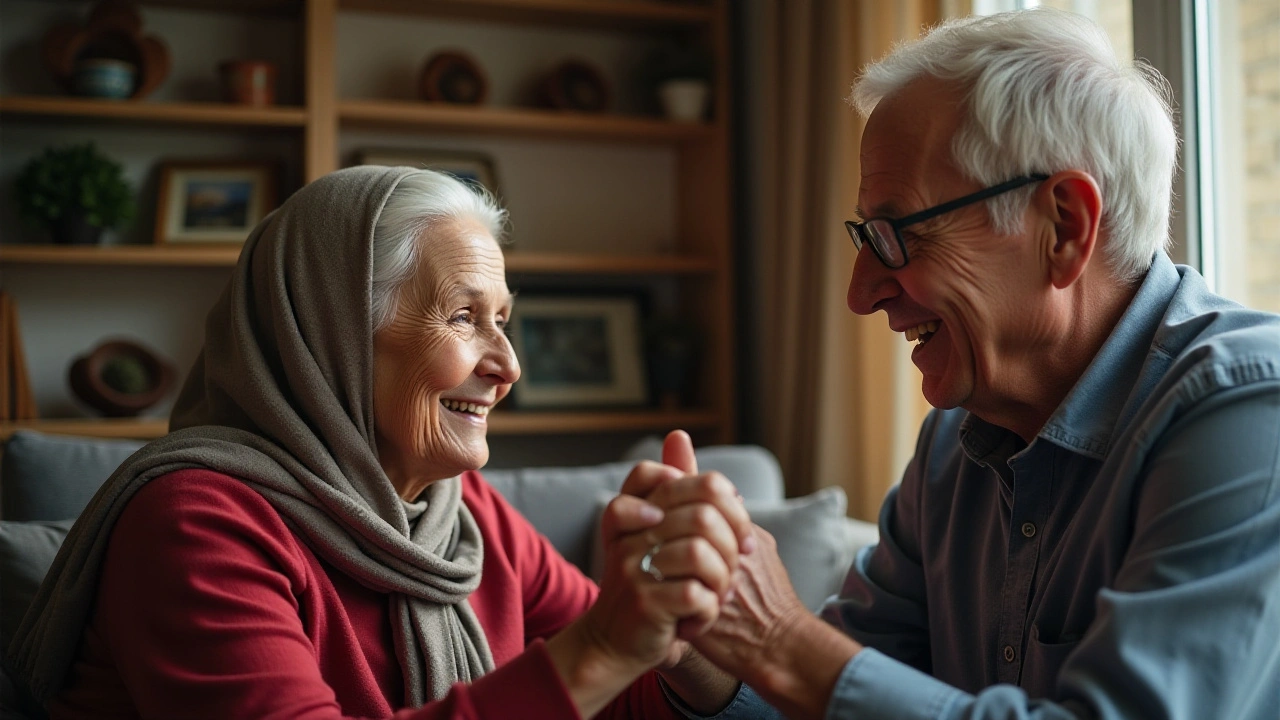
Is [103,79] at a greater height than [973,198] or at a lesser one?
greater

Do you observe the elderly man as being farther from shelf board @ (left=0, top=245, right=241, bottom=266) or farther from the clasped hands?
shelf board @ (left=0, top=245, right=241, bottom=266)

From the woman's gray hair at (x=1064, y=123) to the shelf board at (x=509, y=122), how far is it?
7.90 ft

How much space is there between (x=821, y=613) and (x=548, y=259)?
2.15m

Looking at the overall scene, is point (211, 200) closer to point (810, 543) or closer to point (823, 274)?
point (823, 274)

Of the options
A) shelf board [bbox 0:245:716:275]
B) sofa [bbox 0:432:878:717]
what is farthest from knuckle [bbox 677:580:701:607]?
shelf board [bbox 0:245:716:275]

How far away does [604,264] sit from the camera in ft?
11.8

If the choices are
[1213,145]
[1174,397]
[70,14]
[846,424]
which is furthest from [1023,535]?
[70,14]

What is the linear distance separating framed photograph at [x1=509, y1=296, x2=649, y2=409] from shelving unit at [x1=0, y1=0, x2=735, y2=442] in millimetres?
81

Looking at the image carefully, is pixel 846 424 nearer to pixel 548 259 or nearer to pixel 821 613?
pixel 548 259

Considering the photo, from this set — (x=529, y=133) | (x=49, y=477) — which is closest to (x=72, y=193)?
(x=529, y=133)

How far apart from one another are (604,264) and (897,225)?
94.1 inches

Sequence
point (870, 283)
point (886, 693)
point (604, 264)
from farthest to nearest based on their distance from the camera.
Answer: point (604, 264), point (870, 283), point (886, 693)

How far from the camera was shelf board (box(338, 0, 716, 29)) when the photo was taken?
3.56 metres

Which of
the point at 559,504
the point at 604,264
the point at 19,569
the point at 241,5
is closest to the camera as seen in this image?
the point at 19,569
